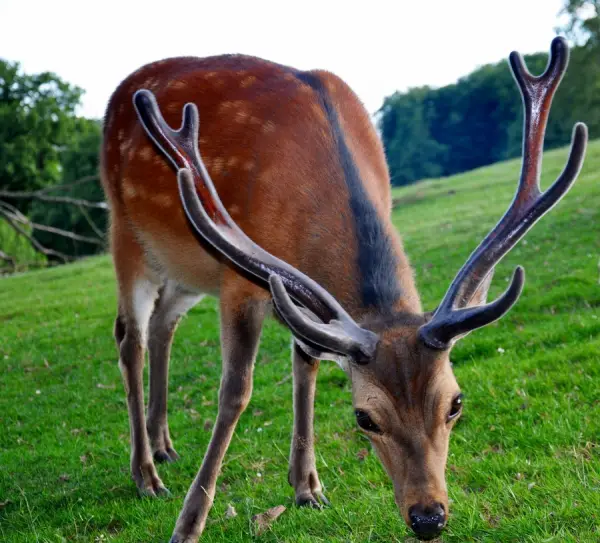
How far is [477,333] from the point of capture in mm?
6680

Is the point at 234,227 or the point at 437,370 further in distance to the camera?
the point at 234,227

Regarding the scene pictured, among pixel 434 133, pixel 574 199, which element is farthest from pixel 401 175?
pixel 574 199

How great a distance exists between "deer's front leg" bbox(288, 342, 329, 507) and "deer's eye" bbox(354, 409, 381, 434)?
3.99 feet

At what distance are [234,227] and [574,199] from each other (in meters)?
13.7

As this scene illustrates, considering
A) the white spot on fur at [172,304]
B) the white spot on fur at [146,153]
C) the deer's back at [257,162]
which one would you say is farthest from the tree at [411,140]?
the white spot on fur at [146,153]

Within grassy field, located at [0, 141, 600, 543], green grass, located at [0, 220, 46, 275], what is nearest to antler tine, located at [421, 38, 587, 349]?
grassy field, located at [0, 141, 600, 543]

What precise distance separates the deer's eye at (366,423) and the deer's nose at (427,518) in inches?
13.6

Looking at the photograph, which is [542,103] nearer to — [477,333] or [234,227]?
[234,227]

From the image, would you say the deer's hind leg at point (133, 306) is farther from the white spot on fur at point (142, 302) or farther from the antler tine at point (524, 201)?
the antler tine at point (524, 201)

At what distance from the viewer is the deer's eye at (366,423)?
2.86 meters

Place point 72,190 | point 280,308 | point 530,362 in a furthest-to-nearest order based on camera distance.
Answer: point 72,190 < point 530,362 < point 280,308

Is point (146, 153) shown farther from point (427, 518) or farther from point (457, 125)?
point (457, 125)

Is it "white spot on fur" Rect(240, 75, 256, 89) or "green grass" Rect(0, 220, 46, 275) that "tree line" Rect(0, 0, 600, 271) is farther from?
"white spot on fur" Rect(240, 75, 256, 89)

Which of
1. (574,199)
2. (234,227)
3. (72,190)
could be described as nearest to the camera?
(234,227)
